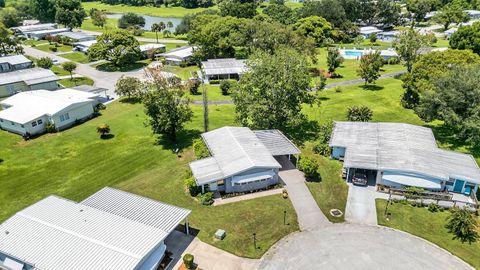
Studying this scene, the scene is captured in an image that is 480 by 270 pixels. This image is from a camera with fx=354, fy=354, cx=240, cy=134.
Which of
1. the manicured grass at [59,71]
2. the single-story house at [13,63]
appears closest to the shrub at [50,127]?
the manicured grass at [59,71]

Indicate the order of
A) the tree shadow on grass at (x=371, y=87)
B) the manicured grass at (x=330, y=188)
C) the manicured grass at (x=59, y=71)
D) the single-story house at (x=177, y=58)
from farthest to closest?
the single-story house at (x=177, y=58), the manicured grass at (x=59, y=71), the tree shadow on grass at (x=371, y=87), the manicured grass at (x=330, y=188)

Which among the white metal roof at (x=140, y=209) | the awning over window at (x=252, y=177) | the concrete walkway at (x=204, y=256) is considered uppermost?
the awning over window at (x=252, y=177)

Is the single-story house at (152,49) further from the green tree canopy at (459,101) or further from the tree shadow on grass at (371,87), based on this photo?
the green tree canopy at (459,101)

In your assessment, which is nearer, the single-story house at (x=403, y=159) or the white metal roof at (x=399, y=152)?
the single-story house at (x=403, y=159)

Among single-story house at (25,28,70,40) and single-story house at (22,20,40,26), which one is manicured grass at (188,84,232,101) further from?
single-story house at (22,20,40,26)

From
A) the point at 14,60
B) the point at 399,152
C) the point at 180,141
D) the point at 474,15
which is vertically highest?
the point at 474,15

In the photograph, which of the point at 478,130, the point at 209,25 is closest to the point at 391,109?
the point at 478,130

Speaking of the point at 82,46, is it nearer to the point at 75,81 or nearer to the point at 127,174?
the point at 75,81

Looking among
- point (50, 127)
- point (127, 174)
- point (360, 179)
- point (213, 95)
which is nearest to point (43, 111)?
point (50, 127)
